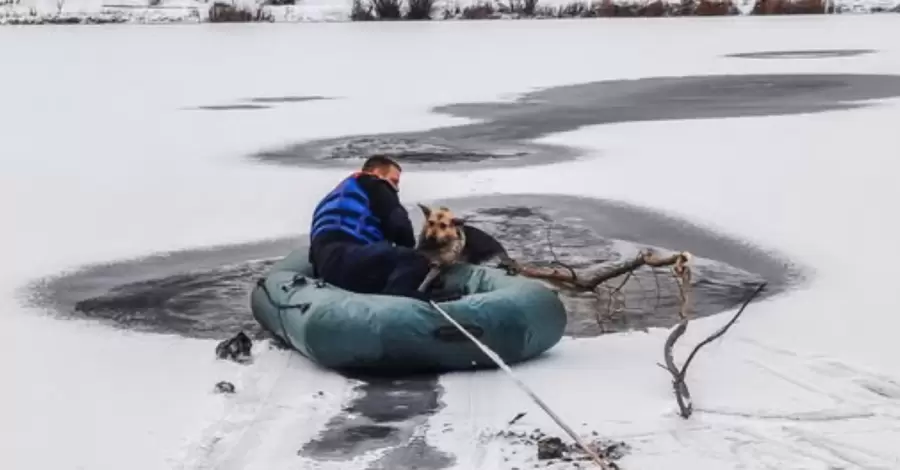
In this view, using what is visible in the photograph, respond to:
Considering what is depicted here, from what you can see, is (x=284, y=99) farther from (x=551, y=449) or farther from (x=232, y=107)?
(x=551, y=449)

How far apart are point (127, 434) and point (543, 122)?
8896mm

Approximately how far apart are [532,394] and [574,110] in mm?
9661

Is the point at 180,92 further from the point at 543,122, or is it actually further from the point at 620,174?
the point at 620,174

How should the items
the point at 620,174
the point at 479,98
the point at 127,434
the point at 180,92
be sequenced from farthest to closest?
the point at 180,92 → the point at 479,98 → the point at 620,174 → the point at 127,434

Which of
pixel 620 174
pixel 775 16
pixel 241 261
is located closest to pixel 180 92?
pixel 620 174

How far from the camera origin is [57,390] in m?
5.22

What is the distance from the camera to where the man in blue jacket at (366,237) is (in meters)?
5.70

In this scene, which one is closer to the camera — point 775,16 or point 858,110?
point 858,110

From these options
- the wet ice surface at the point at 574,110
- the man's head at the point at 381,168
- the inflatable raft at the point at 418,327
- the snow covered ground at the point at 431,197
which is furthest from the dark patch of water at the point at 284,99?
the inflatable raft at the point at 418,327

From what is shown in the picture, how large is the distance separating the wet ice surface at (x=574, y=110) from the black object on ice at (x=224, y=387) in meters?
5.71

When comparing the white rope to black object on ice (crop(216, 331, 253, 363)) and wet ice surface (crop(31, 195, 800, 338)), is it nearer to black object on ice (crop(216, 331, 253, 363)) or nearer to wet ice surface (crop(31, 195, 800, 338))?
black object on ice (crop(216, 331, 253, 363))

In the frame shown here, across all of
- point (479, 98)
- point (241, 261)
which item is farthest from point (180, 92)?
point (241, 261)

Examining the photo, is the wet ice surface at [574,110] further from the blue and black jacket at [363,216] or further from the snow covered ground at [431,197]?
the blue and black jacket at [363,216]

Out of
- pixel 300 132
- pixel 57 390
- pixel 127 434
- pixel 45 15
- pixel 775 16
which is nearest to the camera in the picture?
pixel 127 434
